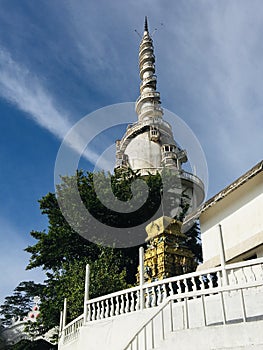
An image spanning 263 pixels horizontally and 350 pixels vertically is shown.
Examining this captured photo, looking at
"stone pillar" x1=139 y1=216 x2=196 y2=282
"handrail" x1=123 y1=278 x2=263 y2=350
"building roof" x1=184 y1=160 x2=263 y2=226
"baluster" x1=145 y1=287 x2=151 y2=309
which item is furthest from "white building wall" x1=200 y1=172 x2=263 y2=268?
"handrail" x1=123 y1=278 x2=263 y2=350

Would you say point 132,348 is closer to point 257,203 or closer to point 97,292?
point 257,203

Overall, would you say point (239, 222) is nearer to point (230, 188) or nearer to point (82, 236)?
point (230, 188)

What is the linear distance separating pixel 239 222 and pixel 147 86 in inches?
1421

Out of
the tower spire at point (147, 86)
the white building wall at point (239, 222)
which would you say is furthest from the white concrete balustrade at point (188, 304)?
the tower spire at point (147, 86)

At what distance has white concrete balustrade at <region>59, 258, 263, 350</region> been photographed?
5.50m

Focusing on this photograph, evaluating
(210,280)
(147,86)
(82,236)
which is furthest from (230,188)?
(147,86)

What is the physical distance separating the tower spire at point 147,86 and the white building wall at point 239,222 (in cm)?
3043

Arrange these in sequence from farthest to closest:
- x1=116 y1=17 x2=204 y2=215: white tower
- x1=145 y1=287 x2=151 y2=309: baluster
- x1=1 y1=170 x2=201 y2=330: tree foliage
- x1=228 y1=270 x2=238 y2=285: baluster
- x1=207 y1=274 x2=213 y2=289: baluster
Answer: x1=116 y1=17 x2=204 y2=215: white tower < x1=1 y1=170 x2=201 y2=330: tree foliage < x1=145 y1=287 x2=151 y2=309: baluster < x1=228 y1=270 x2=238 y2=285: baluster < x1=207 y1=274 x2=213 y2=289: baluster

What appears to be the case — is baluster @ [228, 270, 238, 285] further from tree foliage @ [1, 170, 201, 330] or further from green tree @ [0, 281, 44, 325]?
green tree @ [0, 281, 44, 325]

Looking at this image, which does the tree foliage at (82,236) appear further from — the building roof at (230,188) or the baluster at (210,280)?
the baluster at (210,280)

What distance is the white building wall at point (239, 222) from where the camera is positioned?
29.9 ft

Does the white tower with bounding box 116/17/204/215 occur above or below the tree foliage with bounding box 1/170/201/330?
above

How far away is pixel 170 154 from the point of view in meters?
35.1

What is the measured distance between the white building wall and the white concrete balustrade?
1.24 metres
